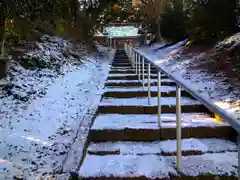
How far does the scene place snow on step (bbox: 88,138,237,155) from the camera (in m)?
3.47

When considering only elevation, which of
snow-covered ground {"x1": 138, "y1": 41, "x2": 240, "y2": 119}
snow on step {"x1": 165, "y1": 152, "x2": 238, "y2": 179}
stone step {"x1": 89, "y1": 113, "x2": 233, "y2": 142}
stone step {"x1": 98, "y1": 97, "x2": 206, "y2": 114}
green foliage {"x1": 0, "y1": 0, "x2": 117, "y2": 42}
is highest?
green foliage {"x1": 0, "y1": 0, "x2": 117, "y2": 42}

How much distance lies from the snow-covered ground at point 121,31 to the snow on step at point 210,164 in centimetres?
2429

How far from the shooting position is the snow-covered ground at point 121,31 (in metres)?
27.8

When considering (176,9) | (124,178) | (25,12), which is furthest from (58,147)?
(176,9)

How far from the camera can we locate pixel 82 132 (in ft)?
12.6

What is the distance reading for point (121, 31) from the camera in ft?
95.2

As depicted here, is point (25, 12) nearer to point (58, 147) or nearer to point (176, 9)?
point (58, 147)

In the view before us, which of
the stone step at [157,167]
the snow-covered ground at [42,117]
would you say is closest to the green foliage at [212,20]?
the snow-covered ground at [42,117]

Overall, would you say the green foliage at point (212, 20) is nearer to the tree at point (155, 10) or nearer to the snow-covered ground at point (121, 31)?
the tree at point (155, 10)

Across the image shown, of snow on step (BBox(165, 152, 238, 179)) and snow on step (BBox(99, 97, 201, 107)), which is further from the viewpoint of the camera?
snow on step (BBox(99, 97, 201, 107))

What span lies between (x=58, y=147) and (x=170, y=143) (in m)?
1.29

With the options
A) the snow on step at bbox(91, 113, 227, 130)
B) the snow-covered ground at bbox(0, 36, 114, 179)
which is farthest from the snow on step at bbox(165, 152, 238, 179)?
the snow-covered ground at bbox(0, 36, 114, 179)

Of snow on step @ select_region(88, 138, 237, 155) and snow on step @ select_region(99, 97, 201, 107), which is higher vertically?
snow on step @ select_region(99, 97, 201, 107)

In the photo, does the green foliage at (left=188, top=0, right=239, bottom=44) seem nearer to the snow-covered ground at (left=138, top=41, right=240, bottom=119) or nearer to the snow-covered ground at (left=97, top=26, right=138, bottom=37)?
the snow-covered ground at (left=138, top=41, right=240, bottom=119)
